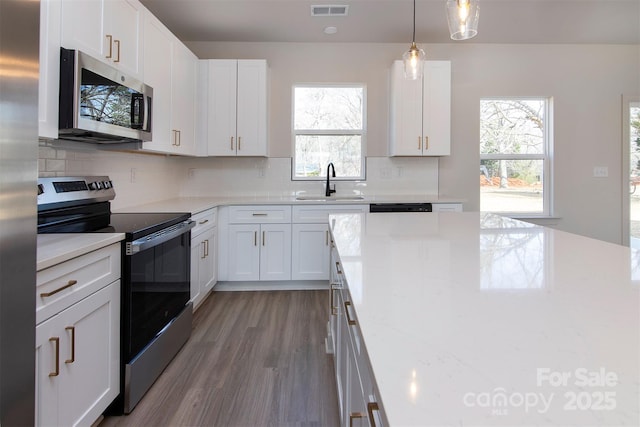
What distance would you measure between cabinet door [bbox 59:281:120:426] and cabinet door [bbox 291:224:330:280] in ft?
6.43

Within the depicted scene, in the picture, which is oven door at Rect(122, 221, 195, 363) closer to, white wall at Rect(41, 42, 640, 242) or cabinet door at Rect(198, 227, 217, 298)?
cabinet door at Rect(198, 227, 217, 298)

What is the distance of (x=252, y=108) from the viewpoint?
362 centimetres

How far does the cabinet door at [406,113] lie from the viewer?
12.0 feet

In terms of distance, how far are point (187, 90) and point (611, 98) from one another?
15.1 ft

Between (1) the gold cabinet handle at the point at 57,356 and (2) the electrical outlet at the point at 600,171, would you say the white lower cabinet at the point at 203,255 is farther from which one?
(2) the electrical outlet at the point at 600,171

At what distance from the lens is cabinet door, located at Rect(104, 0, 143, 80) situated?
210 cm

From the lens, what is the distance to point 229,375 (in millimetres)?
1990

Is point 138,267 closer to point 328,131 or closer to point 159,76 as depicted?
point 159,76

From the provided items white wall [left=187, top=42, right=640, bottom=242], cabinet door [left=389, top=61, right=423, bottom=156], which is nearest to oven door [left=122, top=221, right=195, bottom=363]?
white wall [left=187, top=42, right=640, bottom=242]

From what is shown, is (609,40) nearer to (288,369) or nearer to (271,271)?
(271,271)

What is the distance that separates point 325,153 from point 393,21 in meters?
1.46

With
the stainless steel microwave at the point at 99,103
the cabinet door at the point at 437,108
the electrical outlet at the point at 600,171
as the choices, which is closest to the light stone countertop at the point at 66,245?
the stainless steel microwave at the point at 99,103

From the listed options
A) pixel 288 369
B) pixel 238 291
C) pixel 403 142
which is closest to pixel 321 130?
pixel 403 142

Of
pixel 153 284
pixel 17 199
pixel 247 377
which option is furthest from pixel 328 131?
pixel 17 199
